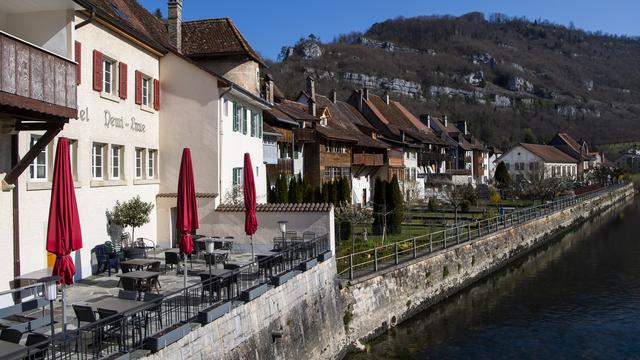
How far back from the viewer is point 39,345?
7.47 m

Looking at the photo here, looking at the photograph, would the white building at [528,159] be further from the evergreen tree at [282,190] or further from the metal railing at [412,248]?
the evergreen tree at [282,190]

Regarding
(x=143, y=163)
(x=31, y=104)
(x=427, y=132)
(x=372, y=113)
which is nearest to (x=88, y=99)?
(x=143, y=163)

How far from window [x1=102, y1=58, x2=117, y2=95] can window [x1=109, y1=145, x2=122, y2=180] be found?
1857 millimetres

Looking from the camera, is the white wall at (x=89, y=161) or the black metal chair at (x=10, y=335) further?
the white wall at (x=89, y=161)

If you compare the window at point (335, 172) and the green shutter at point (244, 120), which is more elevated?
the green shutter at point (244, 120)

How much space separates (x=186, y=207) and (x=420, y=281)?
41.6ft

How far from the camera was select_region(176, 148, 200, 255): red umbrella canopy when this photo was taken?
1265cm

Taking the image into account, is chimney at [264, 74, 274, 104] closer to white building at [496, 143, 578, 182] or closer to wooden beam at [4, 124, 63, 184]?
wooden beam at [4, 124, 63, 184]

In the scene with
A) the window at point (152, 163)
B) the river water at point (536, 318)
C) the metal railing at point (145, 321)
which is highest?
the window at point (152, 163)

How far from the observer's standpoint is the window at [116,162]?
1858 centimetres

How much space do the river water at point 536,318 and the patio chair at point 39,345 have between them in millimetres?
10771

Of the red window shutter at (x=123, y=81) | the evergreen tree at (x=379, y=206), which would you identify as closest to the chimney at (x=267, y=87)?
the evergreen tree at (x=379, y=206)

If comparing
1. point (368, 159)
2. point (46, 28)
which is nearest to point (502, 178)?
point (368, 159)

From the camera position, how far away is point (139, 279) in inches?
509
